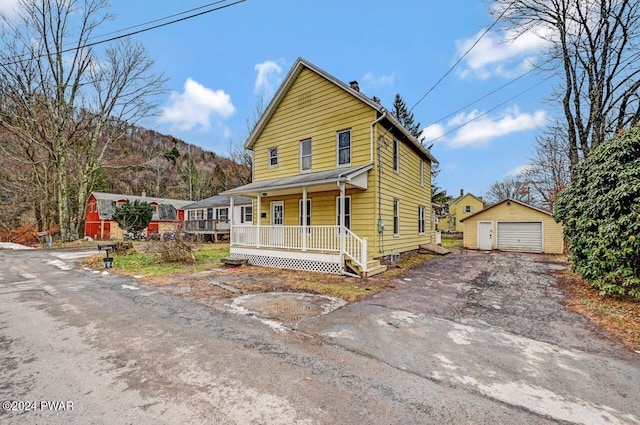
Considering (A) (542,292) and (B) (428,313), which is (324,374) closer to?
(B) (428,313)

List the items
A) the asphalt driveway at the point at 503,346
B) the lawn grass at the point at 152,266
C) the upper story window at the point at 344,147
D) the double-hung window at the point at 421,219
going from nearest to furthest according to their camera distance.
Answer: the asphalt driveway at the point at 503,346 < the lawn grass at the point at 152,266 < the upper story window at the point at 344,147 < the double-hung window at the point at 421,219

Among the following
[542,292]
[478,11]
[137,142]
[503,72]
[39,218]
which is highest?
[137,142]

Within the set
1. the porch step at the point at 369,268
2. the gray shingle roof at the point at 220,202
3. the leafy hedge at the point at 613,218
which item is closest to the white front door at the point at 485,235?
the leafy hedge at the point at 613,218

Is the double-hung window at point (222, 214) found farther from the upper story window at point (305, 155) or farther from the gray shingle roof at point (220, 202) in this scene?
the upper story window at point (305, 155)

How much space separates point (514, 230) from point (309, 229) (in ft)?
50.4

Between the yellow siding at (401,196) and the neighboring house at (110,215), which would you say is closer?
the yellow siding at (401,196)

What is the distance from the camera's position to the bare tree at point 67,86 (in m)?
19.6

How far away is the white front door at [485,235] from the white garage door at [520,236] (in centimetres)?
53

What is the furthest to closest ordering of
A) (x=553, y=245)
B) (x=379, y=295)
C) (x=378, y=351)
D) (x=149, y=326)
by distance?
(x=553, y=245), (x=379, y=295), (x=149, y=326), (x=378, y=351)

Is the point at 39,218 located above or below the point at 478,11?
below

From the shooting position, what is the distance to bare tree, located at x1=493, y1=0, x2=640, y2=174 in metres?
10.8

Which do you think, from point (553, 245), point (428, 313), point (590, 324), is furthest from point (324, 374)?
point (553, 245)

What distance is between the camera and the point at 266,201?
545 inches

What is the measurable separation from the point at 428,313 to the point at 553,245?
17256mm
